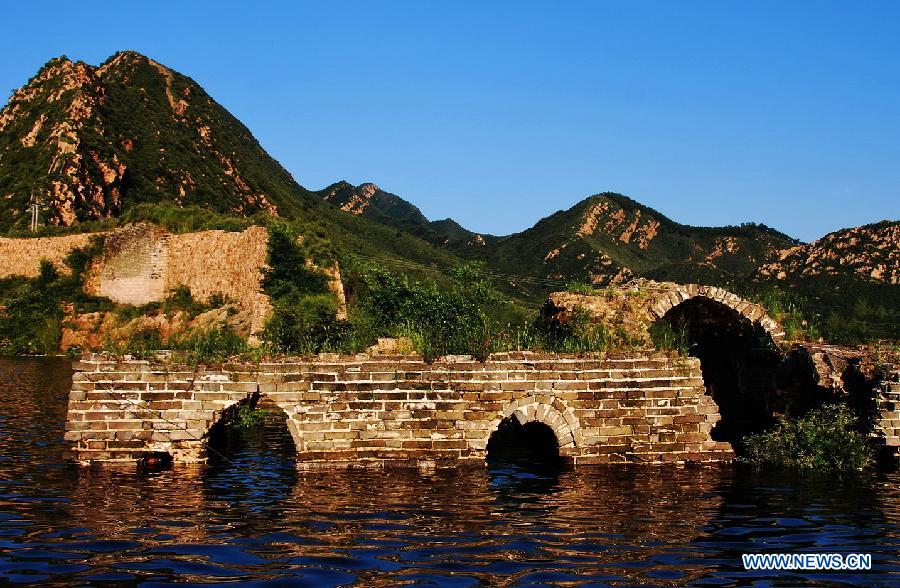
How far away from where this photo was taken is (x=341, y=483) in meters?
12.0

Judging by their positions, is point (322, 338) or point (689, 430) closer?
point (689, 430)

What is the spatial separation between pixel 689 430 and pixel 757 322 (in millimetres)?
3618

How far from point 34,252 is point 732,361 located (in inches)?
1529

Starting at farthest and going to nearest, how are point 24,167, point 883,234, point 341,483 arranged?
point 24,167 < point 883,234 < point 341,483

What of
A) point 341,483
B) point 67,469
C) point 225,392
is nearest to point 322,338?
point 225,392

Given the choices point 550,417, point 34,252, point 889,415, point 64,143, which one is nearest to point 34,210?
point 34,252

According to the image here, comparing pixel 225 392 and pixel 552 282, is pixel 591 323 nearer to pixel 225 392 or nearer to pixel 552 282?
pixel 225 392

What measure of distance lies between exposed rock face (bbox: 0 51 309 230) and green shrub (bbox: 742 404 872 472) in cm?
4912

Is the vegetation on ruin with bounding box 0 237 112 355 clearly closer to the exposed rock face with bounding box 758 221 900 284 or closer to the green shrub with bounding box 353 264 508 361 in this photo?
the green shrub with bounding box 353 264 508 361

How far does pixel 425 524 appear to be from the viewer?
32.0ft

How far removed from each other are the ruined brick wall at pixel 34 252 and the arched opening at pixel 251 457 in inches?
1131

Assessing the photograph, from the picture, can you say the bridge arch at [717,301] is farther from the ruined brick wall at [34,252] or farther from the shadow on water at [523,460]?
the ruined brick wall at [34,252]

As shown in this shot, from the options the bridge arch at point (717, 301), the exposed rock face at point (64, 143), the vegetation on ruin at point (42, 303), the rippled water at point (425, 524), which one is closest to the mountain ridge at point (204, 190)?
the exposed rock face at point (64, 143)

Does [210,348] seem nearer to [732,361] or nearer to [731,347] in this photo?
[731,347]
